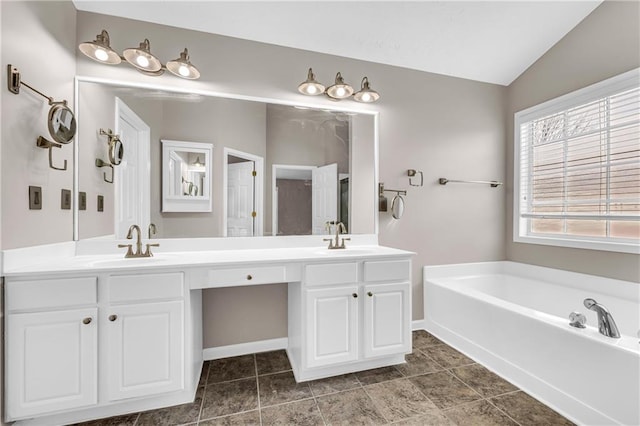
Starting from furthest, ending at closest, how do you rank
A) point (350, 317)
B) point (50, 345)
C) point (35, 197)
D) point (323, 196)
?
point (323, 196), point (350, 317), point (35, 197), point (50, 345)

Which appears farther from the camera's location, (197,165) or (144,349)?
(197,165)

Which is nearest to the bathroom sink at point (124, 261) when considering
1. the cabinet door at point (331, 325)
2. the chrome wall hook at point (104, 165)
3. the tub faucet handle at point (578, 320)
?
the chrome wall hook at point (104, 165)

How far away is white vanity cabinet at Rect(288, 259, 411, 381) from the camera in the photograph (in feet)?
5.87

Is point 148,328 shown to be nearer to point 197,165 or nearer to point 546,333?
point 197,165

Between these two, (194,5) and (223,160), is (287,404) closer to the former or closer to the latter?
(223,160)

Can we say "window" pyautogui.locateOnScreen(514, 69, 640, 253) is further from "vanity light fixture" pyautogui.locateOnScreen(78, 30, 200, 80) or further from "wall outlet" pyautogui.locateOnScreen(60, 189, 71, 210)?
"wall outlet" pyautogui.locateOnScreen(60, 189, 71, 210)

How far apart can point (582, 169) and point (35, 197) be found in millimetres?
3894

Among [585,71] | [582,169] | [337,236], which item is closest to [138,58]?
[337,236]

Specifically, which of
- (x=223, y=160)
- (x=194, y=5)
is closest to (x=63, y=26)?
(x=194, y=5)

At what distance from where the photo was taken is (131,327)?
1484 millimetres

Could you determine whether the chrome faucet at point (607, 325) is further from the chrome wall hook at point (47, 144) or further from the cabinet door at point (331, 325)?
the chrome wall hook at point (47, 144)

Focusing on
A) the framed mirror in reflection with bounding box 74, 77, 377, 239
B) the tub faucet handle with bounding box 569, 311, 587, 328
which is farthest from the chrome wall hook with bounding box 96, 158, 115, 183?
the tub faucet handle with bounding box 569, 311, 587, 328

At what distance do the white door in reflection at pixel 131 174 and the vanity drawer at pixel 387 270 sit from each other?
5.21ft

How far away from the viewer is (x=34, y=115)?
4.99 ft
